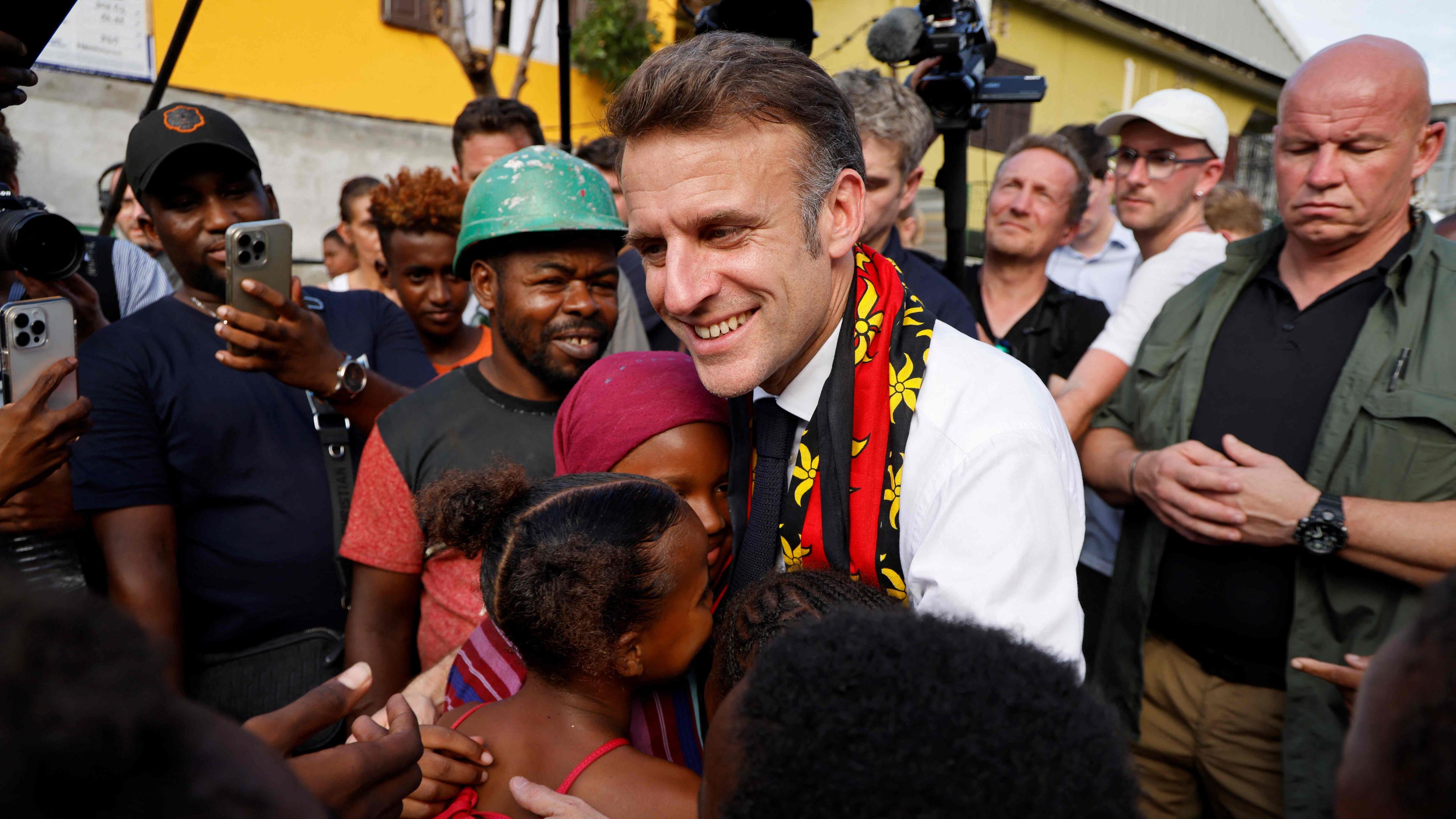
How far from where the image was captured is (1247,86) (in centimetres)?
1827

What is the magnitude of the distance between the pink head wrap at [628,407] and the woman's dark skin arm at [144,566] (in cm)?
107

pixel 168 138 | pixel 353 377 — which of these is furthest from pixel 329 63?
pixel 353 377

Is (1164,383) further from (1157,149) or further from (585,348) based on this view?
(585,348)

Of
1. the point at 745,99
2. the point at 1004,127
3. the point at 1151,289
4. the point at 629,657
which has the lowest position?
the point at 629,657

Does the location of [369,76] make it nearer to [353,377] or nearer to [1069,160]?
[1069,160]

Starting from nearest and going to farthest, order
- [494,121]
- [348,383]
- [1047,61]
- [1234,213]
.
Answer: [348,383]
[494,121]
[1234,213]
[1047,61]

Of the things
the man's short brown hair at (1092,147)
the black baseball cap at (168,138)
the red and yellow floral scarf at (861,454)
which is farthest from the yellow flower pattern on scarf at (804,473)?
the man's short brown hair at (1092,147)

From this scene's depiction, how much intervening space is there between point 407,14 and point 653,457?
9221 mm

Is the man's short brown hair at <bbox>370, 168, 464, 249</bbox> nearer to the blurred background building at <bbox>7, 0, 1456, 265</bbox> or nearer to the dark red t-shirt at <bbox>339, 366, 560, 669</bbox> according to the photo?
the blurred background building at <bbox>7, 0, 1456, 265</bbox>

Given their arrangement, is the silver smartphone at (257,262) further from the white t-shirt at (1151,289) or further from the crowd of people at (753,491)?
the white t-shirt at (1151,289)

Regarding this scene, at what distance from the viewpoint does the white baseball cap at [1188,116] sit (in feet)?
11.7

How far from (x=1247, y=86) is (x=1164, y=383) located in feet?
62.5

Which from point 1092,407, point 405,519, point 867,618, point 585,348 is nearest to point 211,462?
point 405,519

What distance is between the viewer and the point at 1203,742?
8.52ft
